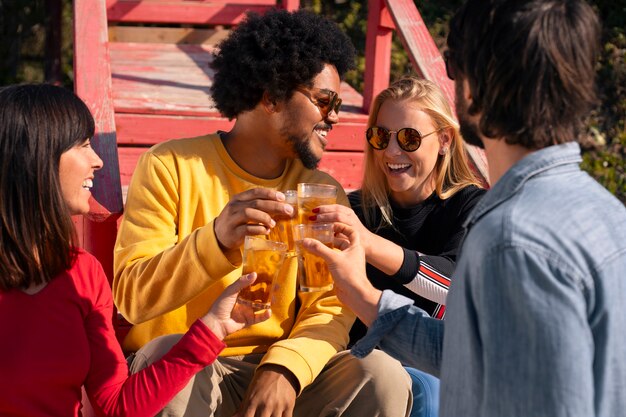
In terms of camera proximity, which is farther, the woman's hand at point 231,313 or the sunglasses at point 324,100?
the sunglasses at point 324,100

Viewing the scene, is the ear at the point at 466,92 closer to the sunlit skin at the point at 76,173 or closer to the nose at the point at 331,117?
the sunlit skin at the point at 76,173

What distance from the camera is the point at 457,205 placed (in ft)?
12.2

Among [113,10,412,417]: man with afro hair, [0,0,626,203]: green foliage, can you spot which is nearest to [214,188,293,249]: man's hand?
[113,10,412,417]: man with afro hair

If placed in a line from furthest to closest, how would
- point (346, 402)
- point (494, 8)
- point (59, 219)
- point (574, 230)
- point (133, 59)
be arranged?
1. point (133, 59)
2. point (346, 402)
3. point (59, 219)
4. point (494, 8)
5. point (574, 230)

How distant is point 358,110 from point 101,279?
291 centimetres

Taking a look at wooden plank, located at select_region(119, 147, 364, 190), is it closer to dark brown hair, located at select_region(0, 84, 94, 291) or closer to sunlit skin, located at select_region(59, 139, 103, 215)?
sunlit skin, located at select_region(59, 139, 103, 215)

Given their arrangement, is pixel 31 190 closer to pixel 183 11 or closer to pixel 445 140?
pixel 445 140

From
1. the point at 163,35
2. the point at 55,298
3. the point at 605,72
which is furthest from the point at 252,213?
the point at 605,72

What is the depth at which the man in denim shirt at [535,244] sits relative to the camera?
1.63 metres

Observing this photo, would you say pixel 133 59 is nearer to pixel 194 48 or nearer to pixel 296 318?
pixel 194 48

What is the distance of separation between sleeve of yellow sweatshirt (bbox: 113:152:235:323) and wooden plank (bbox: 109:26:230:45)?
4094 mm

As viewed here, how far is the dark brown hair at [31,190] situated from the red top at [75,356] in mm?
71

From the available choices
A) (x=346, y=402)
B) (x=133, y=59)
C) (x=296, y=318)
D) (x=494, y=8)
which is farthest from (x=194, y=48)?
(x=494, y=8)

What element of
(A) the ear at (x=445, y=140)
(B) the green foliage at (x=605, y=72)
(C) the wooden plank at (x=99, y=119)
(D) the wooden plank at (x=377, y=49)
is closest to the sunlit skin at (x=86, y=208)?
(C) the wooden plank at (x=99, y=119)
